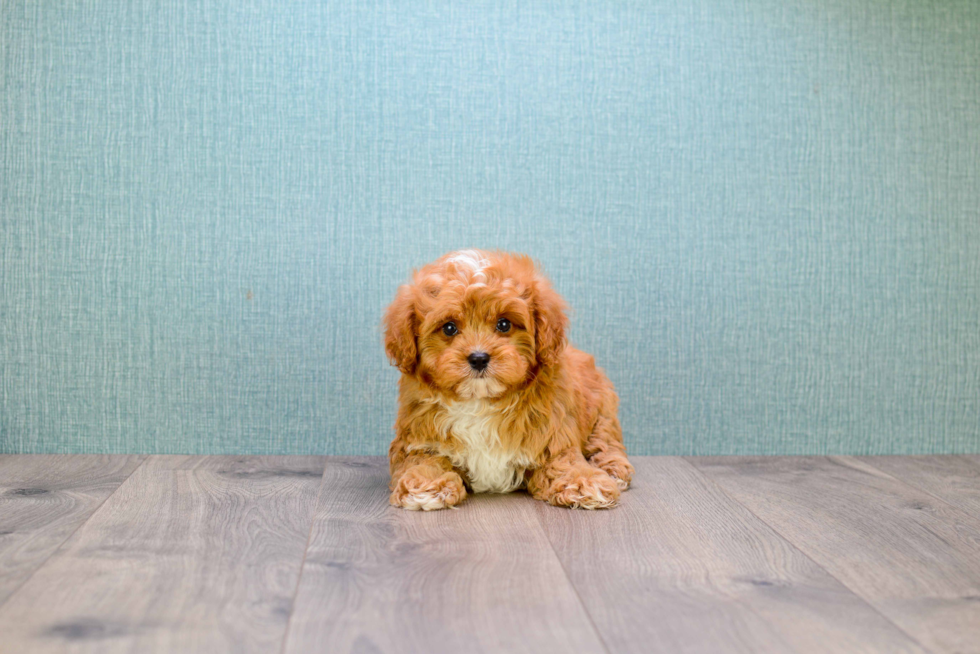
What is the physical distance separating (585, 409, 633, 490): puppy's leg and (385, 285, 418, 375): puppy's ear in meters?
0.57

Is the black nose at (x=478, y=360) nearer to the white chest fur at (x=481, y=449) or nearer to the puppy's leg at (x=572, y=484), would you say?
the white chest fur at (x=481, y=449)

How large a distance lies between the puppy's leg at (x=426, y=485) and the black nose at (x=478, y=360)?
295mm

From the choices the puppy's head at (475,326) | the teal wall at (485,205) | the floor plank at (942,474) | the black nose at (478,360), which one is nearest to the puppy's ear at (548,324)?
the puppy's head at (475,326)

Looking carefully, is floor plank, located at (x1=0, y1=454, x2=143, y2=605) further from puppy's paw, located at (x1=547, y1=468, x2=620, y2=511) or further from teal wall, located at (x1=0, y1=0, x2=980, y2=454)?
puppy's paw, located at (x1=547, y1=468, x2=620, y2=511)

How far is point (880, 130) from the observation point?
9.11ft

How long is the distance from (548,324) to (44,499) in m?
1.30

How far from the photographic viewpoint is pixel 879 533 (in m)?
1.90

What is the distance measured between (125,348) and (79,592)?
1.31 metres

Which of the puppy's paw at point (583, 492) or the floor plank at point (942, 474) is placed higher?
the puppy's paw at point (583, 492)

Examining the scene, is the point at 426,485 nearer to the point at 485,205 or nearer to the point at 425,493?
the point at 425,493

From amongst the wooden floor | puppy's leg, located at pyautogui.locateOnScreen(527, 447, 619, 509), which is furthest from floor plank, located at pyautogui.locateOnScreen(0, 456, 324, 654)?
puppy's leg, located at pyautogui.locateOnScreen(527, 447, 619, 509)

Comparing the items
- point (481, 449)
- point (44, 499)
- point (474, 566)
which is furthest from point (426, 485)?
point (44, 499)

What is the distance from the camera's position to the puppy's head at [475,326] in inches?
77.8

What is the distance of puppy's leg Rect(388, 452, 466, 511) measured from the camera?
2008 mm
